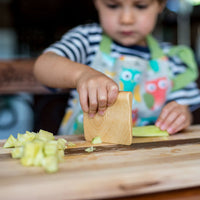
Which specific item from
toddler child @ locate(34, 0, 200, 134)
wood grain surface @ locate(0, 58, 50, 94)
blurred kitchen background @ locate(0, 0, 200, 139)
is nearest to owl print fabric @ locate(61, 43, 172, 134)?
toddler child @ locate(34, 0, 200, 134)

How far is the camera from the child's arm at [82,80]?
593 millimetres

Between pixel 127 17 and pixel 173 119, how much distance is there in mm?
350

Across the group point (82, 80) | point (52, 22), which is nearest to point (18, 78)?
point (82, 80)

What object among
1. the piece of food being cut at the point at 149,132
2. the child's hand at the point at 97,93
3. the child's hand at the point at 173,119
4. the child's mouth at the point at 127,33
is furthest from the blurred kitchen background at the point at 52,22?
the child's hand at the point at 97,93

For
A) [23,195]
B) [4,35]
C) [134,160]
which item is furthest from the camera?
[4,35]

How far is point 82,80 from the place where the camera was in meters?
0.65

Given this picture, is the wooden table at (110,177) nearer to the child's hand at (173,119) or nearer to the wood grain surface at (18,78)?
the child's hand at (173,119)

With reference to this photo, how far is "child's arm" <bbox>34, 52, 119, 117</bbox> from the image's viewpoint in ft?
1.94

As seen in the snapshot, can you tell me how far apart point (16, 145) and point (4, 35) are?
6108mm

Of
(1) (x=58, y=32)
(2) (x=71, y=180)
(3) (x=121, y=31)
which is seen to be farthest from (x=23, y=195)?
(1) (x=58, y=32)

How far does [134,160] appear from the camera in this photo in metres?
0.50

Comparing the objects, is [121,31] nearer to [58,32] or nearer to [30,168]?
[30,168]

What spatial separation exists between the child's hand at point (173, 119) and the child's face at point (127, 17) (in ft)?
0.98

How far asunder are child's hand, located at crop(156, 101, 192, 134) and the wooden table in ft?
0.66
